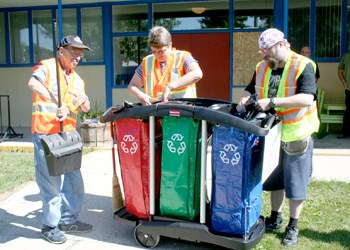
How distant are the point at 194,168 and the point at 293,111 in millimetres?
929

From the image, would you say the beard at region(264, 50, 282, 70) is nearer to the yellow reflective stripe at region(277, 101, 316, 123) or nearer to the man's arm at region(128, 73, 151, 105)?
the yellow reflective stripe at region(277, 101, 316, 123)

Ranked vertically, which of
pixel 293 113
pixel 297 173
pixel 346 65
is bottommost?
pixel 297 173

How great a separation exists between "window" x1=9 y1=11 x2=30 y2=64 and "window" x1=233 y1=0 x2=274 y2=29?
5.11m

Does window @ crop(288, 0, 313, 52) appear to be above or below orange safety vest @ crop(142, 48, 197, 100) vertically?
above

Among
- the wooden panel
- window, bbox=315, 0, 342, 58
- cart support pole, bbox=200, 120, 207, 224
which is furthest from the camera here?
the wooden panel

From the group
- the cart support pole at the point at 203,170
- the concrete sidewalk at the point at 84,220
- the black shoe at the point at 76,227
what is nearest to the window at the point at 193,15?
the concrete sidewalk at the point at 84,220

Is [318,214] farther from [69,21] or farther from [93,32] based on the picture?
[69,21]

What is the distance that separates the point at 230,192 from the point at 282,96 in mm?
888

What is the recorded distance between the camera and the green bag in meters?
3.42

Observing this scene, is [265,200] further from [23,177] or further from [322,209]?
[23,177]

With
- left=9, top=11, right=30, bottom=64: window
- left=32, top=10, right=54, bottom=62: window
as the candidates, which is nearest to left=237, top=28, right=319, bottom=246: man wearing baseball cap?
left=32, top=10, right=54, bottom=62: window

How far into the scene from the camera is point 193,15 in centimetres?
961

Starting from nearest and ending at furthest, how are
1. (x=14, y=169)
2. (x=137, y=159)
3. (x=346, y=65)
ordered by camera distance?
1. (x=137, y=159)
2. (x=14, y=169)
3. (x=346, y=65)

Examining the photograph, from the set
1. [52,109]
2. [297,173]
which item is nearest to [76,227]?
[52,109]
